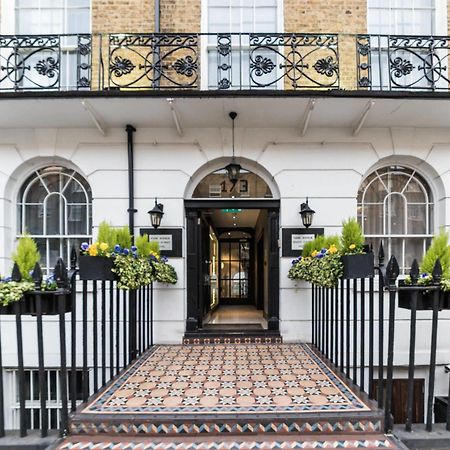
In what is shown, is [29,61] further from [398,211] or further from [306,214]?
[398,211]

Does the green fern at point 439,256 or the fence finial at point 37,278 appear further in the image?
the green fern at point 439,256

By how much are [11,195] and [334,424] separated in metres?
6.54

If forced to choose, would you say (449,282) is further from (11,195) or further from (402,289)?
(11,195)

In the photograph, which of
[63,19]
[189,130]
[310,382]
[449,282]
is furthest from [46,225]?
[449,282]

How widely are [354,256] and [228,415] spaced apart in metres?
→ 2.09

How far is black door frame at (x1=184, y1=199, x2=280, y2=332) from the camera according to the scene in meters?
6.97

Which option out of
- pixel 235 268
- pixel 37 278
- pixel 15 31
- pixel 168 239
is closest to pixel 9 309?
pixel 37 278

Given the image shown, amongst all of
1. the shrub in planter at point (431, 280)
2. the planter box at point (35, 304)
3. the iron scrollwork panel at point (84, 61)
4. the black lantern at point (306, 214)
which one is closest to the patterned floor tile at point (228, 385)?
the planter box at point (35, 304)

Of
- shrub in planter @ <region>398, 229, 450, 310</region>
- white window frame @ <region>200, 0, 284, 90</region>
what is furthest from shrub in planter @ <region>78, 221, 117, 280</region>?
white window frame @ <region>200, 0, 284, 90</region>

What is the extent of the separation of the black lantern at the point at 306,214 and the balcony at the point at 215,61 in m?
2.02

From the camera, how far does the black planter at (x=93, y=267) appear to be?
13.6 ft

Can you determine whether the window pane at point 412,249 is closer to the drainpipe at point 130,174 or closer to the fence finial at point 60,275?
the drainpipe at point 130,174

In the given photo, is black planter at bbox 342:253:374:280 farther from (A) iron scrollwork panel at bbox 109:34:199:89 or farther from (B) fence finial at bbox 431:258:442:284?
(A) iron scrollwork panel at bbox 109:34:199:89

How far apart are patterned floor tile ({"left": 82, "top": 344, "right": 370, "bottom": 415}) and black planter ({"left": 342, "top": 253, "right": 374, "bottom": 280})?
1.28m
